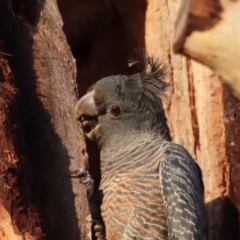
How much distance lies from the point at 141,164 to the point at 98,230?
42 cm

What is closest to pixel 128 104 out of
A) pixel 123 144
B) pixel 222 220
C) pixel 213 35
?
pixel 123 144

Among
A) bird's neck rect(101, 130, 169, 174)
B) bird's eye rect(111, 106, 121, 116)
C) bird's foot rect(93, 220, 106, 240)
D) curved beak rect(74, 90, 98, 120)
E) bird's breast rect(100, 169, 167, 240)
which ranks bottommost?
bird's foot rect(93, 220, 106, 240)

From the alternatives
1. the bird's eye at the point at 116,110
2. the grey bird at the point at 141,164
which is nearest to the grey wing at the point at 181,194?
the grey bird at the point at 141,164

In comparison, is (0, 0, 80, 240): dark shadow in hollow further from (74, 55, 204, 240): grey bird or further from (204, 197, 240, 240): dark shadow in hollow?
(204, 197, 240, 240): dark shadow in hollow

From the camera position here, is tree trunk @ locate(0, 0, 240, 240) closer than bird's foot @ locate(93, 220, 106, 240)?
Yes

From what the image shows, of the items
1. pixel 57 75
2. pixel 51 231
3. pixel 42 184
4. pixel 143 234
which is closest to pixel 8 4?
pixel 57 75

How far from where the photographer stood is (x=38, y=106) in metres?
3.38

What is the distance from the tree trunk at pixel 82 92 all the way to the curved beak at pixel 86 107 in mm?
43

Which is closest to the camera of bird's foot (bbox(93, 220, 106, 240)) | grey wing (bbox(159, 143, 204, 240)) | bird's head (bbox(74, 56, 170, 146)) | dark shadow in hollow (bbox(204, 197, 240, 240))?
grey wing (bbox(159, 143, 204, 240))

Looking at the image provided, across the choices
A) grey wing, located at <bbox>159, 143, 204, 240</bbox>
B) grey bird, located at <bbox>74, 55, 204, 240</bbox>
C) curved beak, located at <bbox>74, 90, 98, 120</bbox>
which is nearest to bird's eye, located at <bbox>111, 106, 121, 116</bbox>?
grey bird, located at <bbox>74, 55, 204, 240</bbox>

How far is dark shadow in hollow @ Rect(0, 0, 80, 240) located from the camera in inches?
129

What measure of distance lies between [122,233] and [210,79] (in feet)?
3.85

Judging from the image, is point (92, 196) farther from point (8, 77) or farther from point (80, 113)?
point (8, 77)

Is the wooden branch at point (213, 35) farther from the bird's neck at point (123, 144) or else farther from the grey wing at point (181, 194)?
the bird's neck at point (123, 144)
